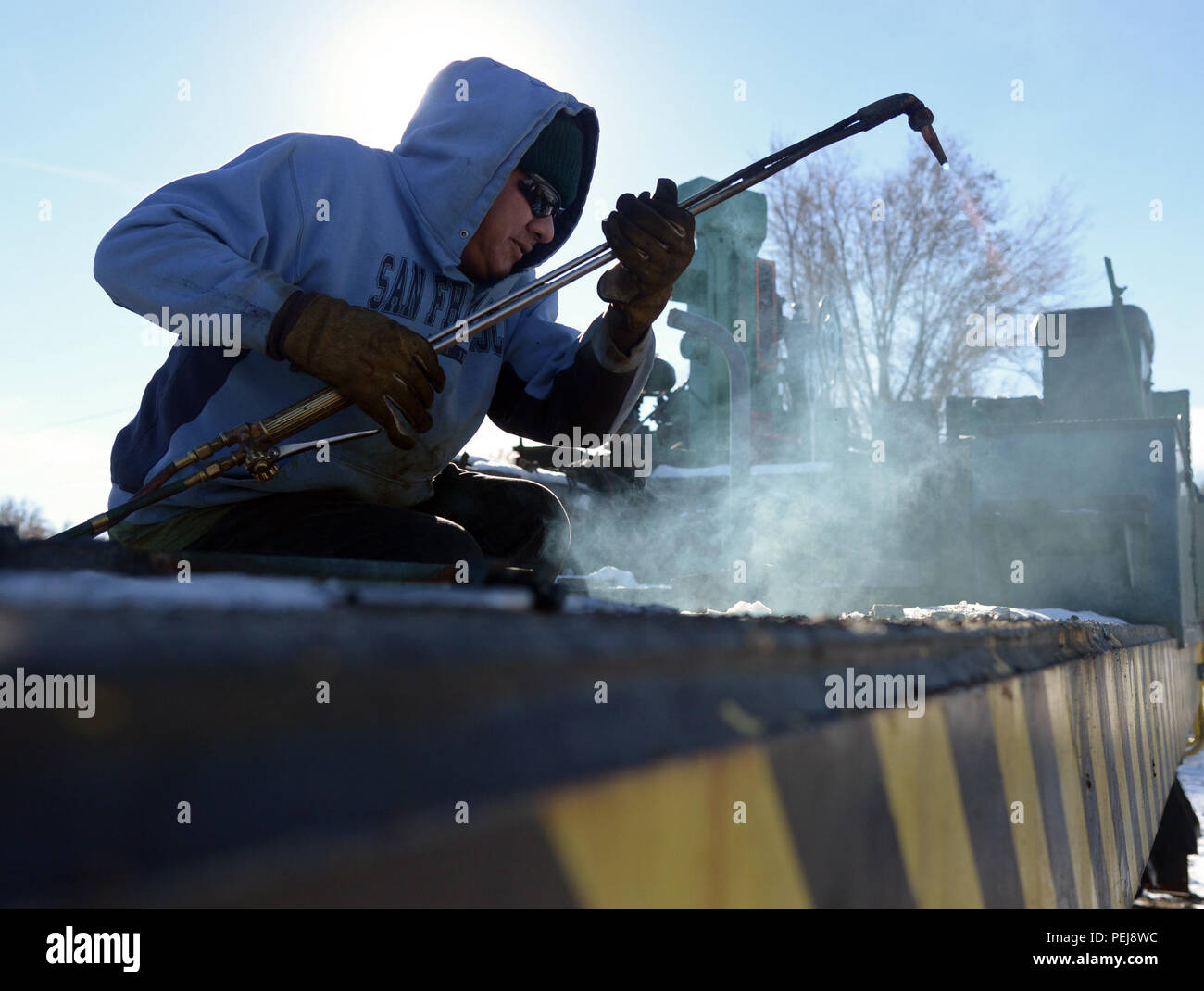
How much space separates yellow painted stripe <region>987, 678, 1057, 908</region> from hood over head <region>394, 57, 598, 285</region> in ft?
6.34

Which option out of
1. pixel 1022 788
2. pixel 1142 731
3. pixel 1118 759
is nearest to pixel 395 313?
pixel 1022 788

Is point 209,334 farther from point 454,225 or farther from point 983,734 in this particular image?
point 983,734

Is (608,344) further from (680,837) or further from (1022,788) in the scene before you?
(680,837)

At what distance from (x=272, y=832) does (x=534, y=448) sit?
17.3 m

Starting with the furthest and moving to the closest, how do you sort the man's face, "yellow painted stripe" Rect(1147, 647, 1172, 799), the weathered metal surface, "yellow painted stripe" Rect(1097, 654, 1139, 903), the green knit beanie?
1. "yellow painted stripe" Rect(1147, 647, 1172, 799)
2. the green knit beanie
3. the man's face
4. "yellow painted stripe" Rect(1097, 654, 1139, 903)
5. the weathered metal surface

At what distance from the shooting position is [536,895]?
53 centimetres

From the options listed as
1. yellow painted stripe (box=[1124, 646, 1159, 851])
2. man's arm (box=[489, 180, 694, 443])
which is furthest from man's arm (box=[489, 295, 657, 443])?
yellow painted stripe (box=[1124, 646, 1159, 851])

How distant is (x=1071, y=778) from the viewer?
1.87 m

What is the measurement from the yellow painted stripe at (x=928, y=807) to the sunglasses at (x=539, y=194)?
230 centimetres

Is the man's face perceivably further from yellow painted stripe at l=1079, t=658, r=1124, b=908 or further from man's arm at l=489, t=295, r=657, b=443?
yellow painted stripe at l=1079, t=658, r=1124, b=908

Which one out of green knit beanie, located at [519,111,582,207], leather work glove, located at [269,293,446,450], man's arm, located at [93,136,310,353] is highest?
green knit beanie, located at [519,111,582,207]

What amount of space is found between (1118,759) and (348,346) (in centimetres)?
208

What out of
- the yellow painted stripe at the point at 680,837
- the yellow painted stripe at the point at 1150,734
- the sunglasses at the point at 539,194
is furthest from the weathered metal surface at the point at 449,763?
the yellow painted stripe at the point at 1150,734

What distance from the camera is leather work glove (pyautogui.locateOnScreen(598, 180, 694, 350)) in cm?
277
